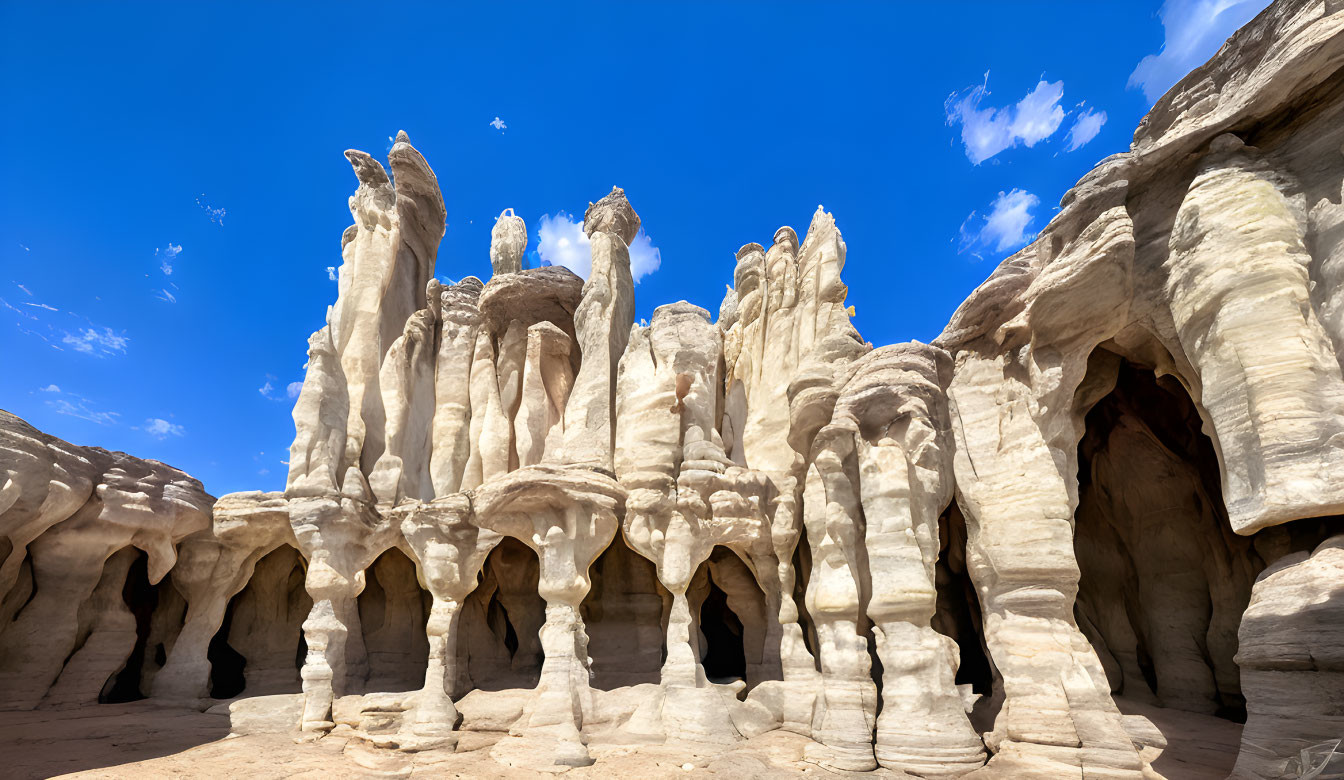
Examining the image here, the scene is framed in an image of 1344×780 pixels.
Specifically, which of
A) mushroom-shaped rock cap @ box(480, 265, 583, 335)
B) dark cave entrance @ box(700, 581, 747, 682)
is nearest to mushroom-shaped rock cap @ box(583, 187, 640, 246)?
mushroom-shaped rock cap @ box(480, 265, 583, 335)

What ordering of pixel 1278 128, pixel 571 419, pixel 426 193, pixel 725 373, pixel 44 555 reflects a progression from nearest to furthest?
1. pixel 1278 128
2. pixel 44 555
3. pixel 571 419
4. pixel 725 373
5. pixel 426 193

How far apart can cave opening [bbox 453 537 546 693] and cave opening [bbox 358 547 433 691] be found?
1.07m

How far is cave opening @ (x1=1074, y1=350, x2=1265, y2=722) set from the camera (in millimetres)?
9359

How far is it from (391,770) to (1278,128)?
12370 millimetres

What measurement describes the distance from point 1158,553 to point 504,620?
11.6m

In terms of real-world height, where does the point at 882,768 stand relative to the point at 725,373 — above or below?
below

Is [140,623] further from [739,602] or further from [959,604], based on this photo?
[959,604]

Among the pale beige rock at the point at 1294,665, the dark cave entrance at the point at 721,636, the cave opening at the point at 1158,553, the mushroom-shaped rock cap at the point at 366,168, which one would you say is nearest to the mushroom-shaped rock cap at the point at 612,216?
the mushroom-shaped rock cap at the point at 366,168

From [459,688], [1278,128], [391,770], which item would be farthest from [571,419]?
[1278,128]

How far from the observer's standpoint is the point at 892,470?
8227 millimetres

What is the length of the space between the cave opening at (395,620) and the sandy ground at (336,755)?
2959 mm

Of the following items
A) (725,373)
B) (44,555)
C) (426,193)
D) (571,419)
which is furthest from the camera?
(426,193)

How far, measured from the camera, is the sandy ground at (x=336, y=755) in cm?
754

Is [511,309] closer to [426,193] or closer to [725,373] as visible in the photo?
[426,193]
